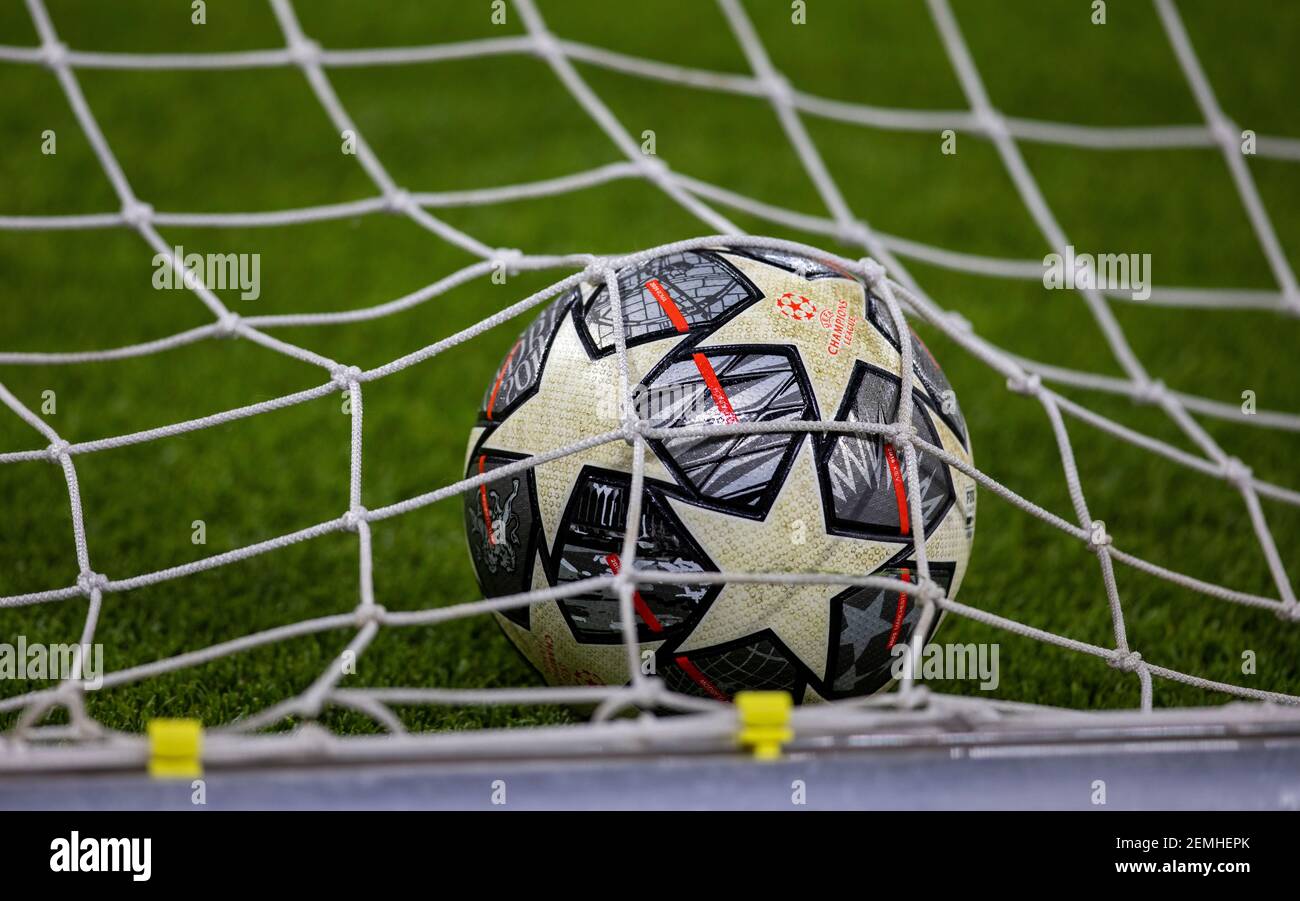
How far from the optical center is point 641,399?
197 cm

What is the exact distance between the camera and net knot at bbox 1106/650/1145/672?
6.94 ft

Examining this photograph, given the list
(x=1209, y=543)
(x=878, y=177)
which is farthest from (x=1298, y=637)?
(x=878, y=177)

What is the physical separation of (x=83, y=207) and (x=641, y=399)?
3270 mm

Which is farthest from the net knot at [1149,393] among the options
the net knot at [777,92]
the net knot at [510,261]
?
the net knot at [510,261]

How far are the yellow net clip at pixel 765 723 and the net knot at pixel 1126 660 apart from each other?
786 millimetres

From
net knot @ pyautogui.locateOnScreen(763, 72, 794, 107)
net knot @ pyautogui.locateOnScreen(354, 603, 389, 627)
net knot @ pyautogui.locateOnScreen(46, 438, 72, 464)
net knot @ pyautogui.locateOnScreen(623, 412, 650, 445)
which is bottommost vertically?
net knot @ pyautogui.locateOnScreen(354, 603, 389, 627)

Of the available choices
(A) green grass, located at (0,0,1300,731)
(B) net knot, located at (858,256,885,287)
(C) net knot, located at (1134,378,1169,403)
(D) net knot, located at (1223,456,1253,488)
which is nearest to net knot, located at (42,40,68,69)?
(A) green grass, located at (0,0,1300,731)

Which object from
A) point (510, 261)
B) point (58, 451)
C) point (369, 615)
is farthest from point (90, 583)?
point (510, 261)

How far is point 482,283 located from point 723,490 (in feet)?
8.51

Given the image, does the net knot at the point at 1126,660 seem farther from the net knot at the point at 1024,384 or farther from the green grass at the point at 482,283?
the net knot at the point at 1024,384

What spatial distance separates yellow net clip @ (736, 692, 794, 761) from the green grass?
84cm

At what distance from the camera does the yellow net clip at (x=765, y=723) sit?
5.17 feet

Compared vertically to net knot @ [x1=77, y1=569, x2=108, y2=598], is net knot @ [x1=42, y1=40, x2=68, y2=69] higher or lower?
higher

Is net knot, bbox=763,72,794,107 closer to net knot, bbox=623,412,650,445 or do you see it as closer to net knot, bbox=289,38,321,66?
net knot, bbox=289,38,321,66
